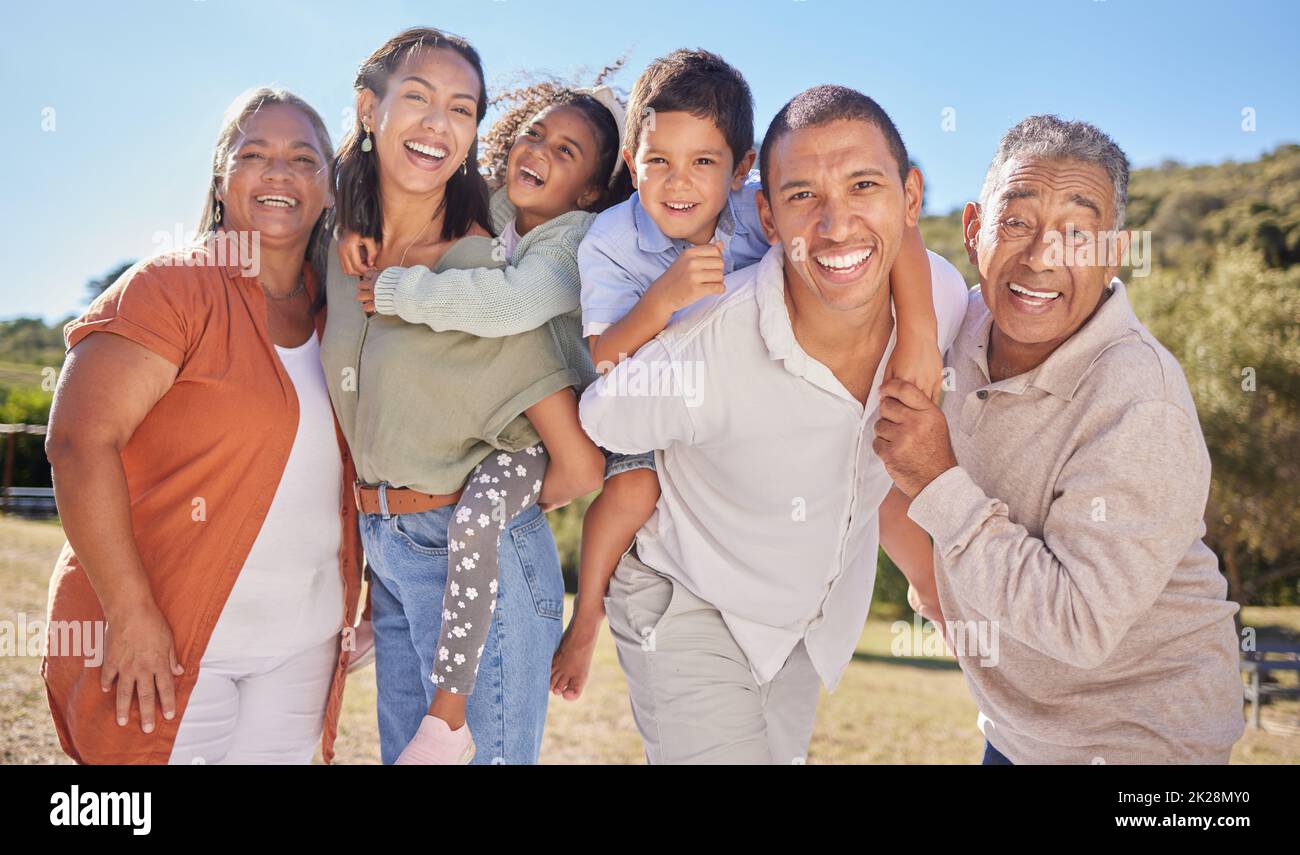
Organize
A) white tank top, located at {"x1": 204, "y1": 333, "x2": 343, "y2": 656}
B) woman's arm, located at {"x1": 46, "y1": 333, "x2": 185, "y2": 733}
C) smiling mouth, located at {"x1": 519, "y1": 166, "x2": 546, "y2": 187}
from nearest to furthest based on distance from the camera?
woman's arm, located at {"x1": 46, "y1": 333, "x2": 185, "y2": 733}
white tank top, located at {"x1": 204, "y1": 333, "x2": 343, "y2": 656}
smiling mouth, located at {"x1": 519, "y1": 166, "x2": 546, "y2": 187}

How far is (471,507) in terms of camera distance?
3.00m

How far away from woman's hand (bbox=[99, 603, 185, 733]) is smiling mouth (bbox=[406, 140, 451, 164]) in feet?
5.23

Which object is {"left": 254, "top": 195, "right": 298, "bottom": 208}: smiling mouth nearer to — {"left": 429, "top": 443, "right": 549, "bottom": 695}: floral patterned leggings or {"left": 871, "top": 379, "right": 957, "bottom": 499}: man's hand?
{"left": 429, "top": 443, "right": 549, "bottom": 695}: floral patterned leggings

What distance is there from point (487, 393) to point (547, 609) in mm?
695

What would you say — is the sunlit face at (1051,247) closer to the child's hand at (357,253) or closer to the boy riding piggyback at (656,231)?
the boy riding piggyback at (656,231)

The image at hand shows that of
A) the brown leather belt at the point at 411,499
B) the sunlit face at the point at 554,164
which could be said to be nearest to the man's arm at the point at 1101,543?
the brown leather belt at the point at 411,499

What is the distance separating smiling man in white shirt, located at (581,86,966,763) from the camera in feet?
9.37

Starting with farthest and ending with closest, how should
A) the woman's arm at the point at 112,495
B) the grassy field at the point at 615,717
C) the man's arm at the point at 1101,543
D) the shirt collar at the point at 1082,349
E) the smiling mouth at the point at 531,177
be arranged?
the grassy field at the point at 615,717 → the smiling mouth at the point at 531,177 → the woman's arm at the point at 112,495 → the shirt collar at the point at 1082,349 → the man's arm at the point at 1101,543

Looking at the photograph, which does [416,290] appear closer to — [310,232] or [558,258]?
[558,258]

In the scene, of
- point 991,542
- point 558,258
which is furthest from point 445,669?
point 991,542

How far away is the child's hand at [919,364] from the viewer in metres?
2.87

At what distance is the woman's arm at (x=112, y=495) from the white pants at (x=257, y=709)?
10 centimetres

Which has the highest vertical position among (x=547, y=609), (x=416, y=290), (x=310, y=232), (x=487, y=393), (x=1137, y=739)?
(x=310, y=232)

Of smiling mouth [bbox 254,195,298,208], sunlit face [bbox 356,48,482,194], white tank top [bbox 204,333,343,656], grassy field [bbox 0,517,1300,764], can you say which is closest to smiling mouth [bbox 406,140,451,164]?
sunlit face [bbox 356,48,482,194]
